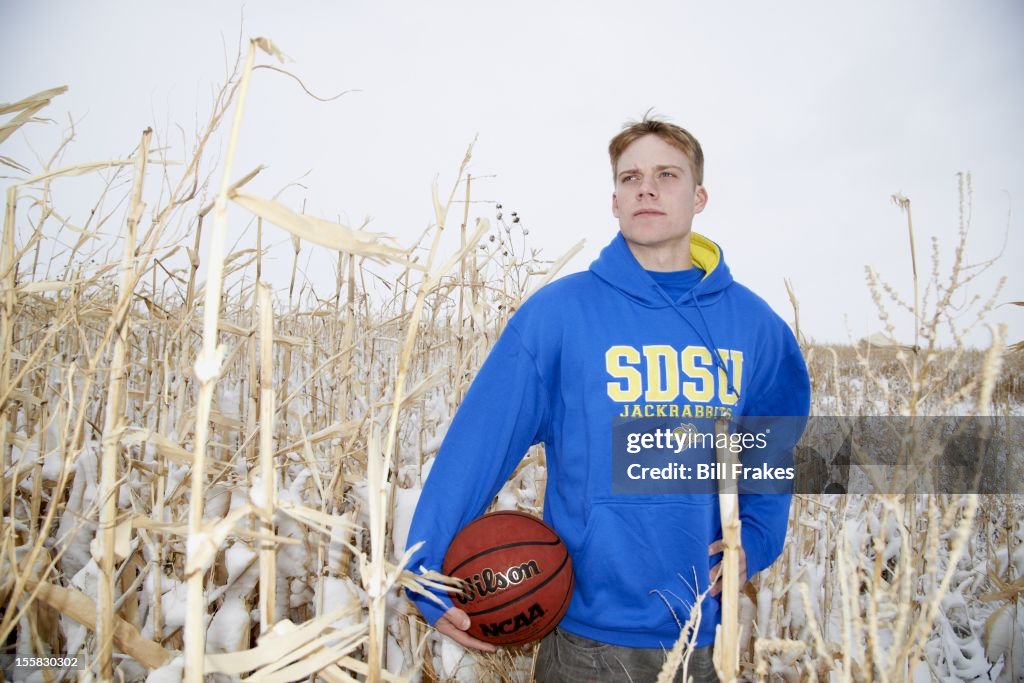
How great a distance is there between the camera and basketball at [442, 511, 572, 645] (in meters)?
1.86

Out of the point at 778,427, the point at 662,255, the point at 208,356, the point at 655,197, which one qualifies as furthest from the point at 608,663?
the point at 208,356

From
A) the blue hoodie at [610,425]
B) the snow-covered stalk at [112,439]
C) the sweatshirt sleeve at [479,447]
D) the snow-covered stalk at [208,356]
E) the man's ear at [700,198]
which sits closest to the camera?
the snow-covered stalk at [208,356]

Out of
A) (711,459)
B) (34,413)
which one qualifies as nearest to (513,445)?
(711,459)

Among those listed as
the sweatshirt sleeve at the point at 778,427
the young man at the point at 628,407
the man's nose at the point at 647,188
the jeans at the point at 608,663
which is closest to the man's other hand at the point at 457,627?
the young man at the point at 628,407

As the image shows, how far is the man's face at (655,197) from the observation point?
7.56 feet

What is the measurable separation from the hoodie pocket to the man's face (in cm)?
93

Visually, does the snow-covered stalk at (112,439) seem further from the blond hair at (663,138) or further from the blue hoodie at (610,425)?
the blond hair at (663,138)

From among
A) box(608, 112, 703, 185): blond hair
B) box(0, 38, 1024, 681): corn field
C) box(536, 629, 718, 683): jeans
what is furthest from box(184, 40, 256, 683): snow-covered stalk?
box(608, 112, 703, 185): blond hair

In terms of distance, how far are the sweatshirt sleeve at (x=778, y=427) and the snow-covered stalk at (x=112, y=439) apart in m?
1.94

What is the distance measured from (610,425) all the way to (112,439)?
144 cm

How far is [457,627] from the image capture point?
189cm

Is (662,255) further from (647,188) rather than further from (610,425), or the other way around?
(610,425)

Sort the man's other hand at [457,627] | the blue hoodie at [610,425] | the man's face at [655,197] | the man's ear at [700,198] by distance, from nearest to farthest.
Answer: the man's other hand at [457,627]
the blue hoodie at [610,425]
the man's face at [655,197]
the man's ear at [700,198]

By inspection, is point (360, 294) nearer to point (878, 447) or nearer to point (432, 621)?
point (432, 621)
